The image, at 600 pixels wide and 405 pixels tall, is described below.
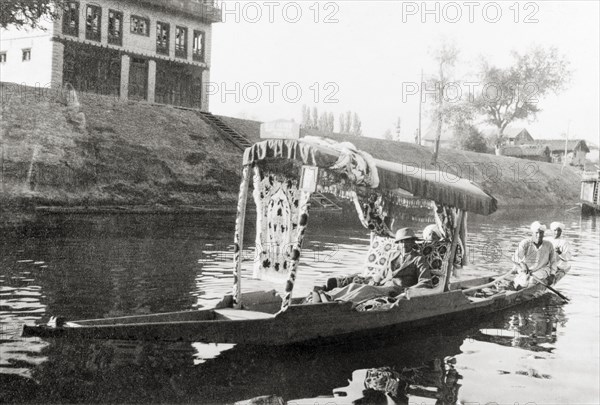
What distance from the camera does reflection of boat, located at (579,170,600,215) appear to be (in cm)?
4400

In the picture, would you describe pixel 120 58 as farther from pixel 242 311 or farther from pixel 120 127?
pixel 242 311

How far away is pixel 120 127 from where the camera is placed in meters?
32.1

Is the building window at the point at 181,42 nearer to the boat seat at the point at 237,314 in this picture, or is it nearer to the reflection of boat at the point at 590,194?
the reflection of boat at the point at 590,194

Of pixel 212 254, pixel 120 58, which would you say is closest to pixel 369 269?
pixel 212 254

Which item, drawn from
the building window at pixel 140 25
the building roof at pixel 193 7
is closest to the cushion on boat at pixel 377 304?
the building window at pixel 140 25

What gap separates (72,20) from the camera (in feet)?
117

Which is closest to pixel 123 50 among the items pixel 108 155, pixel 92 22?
pixel 92 22

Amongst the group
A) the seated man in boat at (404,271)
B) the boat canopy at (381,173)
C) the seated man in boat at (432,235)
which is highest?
the boat canopy at (381,173)

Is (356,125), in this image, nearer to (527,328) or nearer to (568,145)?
(568,145)

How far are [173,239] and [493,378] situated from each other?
13.0 m

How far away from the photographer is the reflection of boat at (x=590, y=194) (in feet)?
144

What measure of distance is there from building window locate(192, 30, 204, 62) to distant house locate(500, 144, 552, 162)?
4737cm

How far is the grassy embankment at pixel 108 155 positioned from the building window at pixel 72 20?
4.45m

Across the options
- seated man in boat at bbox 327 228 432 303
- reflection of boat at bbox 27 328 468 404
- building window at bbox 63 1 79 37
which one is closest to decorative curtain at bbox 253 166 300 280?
reflection of boat at bbox 27 328 468 404
